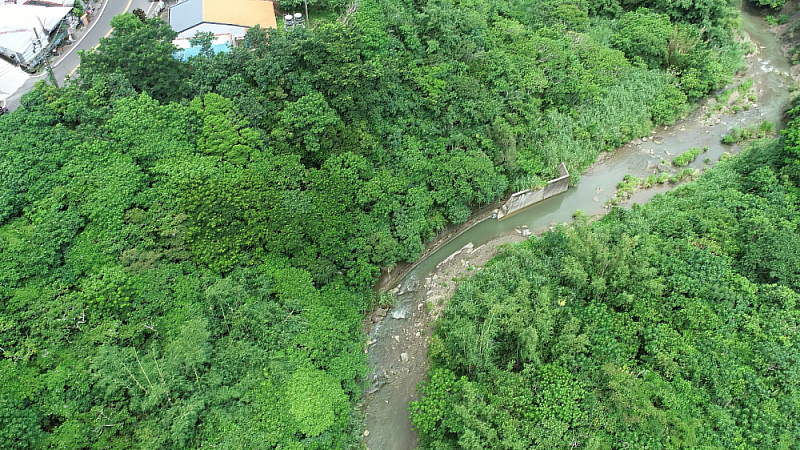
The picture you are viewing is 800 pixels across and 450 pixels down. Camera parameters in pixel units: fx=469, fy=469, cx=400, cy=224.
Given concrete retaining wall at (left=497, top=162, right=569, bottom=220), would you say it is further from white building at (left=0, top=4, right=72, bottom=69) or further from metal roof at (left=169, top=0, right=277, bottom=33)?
white building at (left=0, top=4, right=72, bottom=69)

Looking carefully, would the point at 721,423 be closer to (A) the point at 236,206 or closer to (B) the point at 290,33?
(A) the point at 236,206

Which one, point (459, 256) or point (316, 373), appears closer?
point (316, 373)

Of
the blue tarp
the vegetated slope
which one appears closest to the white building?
the blue tarp

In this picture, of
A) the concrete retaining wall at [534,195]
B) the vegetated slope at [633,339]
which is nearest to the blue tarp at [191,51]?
the concrete retaining wall at [534,195]

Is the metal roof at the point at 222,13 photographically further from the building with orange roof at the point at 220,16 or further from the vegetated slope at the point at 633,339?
the vegetated slope at the point at 633,339

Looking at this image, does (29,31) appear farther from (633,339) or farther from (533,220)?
(633,339)

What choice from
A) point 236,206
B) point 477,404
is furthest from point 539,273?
point 236,206

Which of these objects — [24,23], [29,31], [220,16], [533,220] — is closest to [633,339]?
[533,220]
